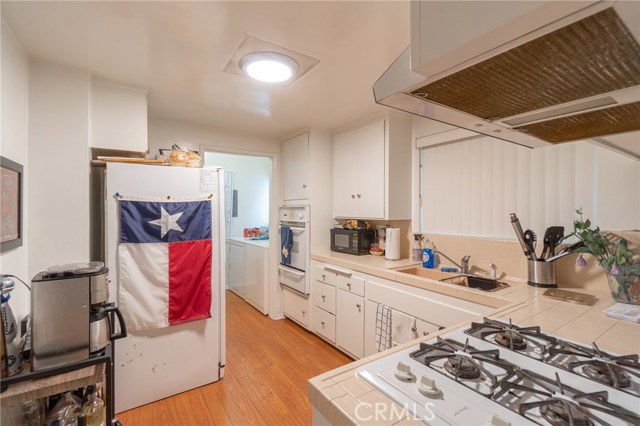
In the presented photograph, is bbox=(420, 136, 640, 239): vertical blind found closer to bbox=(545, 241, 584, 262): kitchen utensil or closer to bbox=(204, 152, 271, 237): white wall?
bbox=(545, 241, 584, 262): kitchen utensil

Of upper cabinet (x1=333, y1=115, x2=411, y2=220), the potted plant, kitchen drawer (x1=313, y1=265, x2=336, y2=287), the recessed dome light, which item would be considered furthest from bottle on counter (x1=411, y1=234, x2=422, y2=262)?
the recessed dome light

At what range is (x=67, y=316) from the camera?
1268mm

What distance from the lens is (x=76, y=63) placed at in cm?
177

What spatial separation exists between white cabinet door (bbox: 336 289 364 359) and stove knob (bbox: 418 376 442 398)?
1.77 m

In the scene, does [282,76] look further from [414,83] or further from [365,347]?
[365,347]

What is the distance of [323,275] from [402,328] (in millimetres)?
1039

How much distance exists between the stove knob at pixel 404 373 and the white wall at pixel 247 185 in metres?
4.58

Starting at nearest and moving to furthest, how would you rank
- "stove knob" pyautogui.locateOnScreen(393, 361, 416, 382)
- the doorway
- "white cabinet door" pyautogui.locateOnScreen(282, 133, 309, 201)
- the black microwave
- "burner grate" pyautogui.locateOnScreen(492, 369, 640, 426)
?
"burner grate" pyautogui.locateOnScreen(492, 369, 640, 426), "stove knob" pyautogui.locateOnScreen(393, 361, 416, 382), the black microwave, "white cabinet door" pyautogui.locateOnScreen(282, 133, 309, 201), the doorway

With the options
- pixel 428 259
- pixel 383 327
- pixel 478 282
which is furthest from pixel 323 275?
pixel 478 282

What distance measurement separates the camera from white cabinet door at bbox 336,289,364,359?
2445 millimetres

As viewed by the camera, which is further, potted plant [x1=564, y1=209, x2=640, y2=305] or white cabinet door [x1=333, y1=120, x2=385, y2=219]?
white cabinet door [x1=333, y1=120, x2=385, y2=219]

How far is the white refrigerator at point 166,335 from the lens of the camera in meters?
1.90

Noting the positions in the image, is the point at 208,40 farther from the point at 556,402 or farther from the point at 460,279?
the point at 460,279

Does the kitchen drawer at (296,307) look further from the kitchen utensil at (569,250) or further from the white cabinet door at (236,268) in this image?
the kitchen utensil at (569,250)
